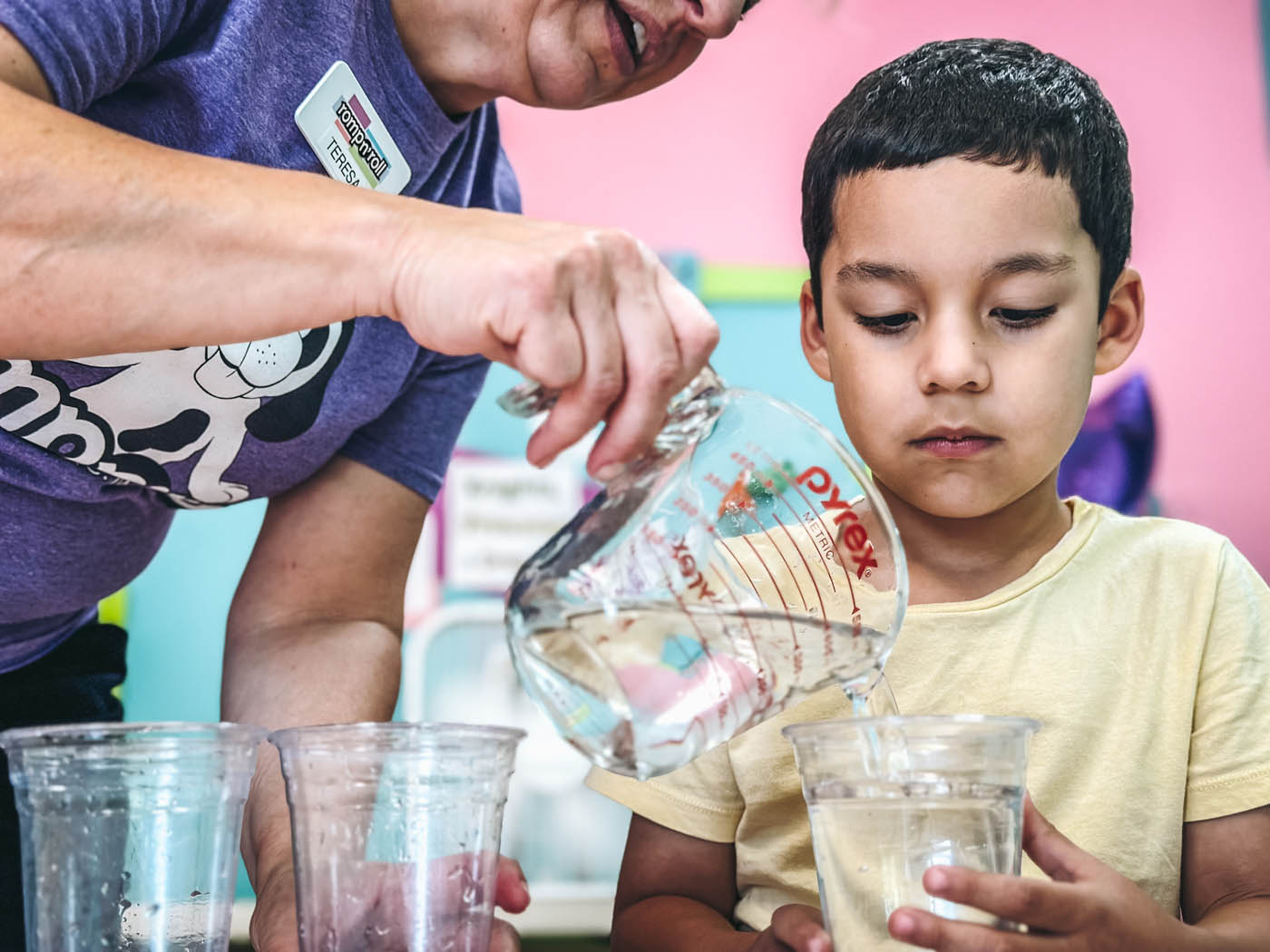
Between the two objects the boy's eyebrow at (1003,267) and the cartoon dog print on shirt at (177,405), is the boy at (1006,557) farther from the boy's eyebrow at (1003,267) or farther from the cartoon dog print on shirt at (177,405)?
the cartoon dog print on shirt at (177,405)

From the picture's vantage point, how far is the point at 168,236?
2.42ft

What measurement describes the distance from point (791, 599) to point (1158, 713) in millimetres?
526

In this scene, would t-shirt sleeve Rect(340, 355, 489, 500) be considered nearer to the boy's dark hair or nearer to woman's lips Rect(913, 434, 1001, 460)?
the boy's dark hair

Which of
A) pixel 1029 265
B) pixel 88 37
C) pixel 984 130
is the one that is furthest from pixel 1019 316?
pixel 88 37

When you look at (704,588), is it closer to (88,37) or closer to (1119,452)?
(88,37)

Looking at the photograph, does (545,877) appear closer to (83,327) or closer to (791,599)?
(791,599)

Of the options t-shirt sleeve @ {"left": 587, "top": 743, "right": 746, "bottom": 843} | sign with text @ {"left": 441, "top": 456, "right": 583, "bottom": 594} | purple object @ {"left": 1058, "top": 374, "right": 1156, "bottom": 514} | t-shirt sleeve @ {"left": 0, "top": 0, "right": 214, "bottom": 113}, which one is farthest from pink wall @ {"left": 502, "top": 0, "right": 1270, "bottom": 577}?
t-shirt sleeve @ {"left": 0, "top": 0, "right": 214, "bottom": 113}

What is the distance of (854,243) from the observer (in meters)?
1.24

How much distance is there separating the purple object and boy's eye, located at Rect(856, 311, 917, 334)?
5.11ft

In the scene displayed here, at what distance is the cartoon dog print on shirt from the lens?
1.07m

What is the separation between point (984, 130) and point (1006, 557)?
430mm

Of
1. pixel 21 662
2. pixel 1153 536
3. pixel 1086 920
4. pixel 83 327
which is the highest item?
pixel 83 327

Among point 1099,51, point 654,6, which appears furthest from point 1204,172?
point 654,6

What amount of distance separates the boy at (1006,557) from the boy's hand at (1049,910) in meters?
0.34
